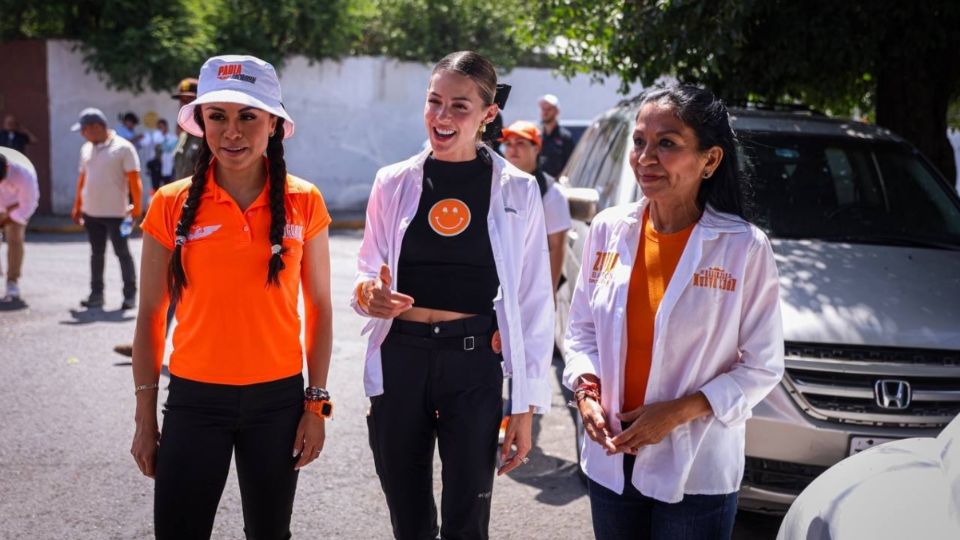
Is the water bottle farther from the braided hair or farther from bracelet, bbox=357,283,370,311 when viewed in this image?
bracelet, bbox=357,283,370,311

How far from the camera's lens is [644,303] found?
2.76 m

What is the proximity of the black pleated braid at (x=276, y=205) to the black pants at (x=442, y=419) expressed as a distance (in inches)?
18.0

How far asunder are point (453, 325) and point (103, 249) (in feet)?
25.1

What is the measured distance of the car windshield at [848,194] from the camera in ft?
17.6

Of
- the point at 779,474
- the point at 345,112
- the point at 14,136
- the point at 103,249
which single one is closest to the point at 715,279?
the point at 779,474

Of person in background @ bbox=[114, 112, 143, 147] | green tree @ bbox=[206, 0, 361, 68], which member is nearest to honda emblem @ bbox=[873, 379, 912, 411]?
person in background @ bbox=[114, 112, 143, 147]

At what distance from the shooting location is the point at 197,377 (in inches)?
116

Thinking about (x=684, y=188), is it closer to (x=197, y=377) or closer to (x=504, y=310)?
(x=504, y=310)

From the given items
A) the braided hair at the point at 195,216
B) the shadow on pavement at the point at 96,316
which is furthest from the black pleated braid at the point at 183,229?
the shadow on pavement at the point at 96,316

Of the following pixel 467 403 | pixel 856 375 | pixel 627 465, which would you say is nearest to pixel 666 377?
pixel 627 465

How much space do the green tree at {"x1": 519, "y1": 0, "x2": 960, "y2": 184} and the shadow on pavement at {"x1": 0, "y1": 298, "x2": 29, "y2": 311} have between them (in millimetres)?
6008

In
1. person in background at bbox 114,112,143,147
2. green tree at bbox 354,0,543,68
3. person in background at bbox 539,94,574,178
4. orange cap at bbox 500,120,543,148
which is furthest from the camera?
green tree at bbox 354,0,543,68

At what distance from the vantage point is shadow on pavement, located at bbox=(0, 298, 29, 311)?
978 centimetres

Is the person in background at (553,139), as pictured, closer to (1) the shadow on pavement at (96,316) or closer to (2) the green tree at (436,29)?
(1) the shadow on pavement at (96,316)
